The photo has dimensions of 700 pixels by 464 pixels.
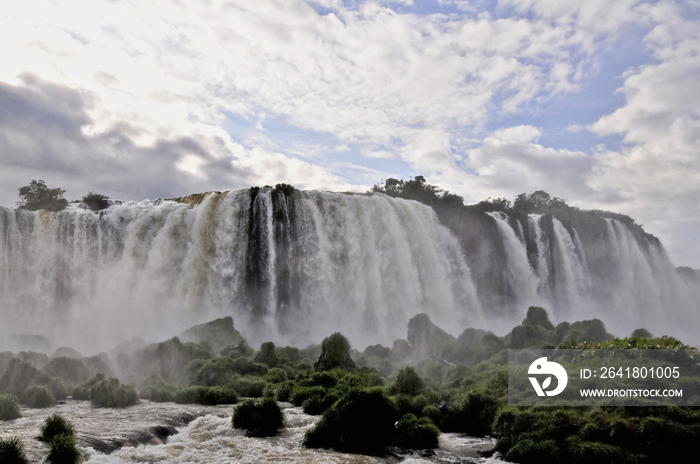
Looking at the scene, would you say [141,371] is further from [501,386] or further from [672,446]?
[672,446]

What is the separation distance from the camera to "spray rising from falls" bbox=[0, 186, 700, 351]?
39.3 meters

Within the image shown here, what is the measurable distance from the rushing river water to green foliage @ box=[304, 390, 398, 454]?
0.52m

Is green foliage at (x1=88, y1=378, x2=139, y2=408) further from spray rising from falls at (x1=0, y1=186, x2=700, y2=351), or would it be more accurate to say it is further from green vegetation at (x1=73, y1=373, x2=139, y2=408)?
spray rising from falls at (x1=0, y1=186, x2=700, y2=351)

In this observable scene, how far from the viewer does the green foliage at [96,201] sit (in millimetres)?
52781

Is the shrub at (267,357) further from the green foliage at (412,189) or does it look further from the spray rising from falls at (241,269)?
the green foliage at (412,189)

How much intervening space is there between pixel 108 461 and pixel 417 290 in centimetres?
3788

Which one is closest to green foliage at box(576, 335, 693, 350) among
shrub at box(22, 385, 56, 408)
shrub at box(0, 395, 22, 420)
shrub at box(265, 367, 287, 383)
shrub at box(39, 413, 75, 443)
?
shrub at box(265, 367, 287, 383)

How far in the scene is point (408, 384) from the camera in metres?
18.1

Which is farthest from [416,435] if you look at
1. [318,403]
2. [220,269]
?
[220,269]

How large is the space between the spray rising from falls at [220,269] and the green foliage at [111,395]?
2188cm

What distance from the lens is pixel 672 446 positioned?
10.9 m

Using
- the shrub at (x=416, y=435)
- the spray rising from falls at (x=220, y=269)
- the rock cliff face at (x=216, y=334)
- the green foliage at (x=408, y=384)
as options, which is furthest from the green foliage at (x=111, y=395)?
the spray rising from falls at (x=220, y=269)

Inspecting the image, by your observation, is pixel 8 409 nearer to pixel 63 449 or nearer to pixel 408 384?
pixel 63 449

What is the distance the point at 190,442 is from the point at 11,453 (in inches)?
176
